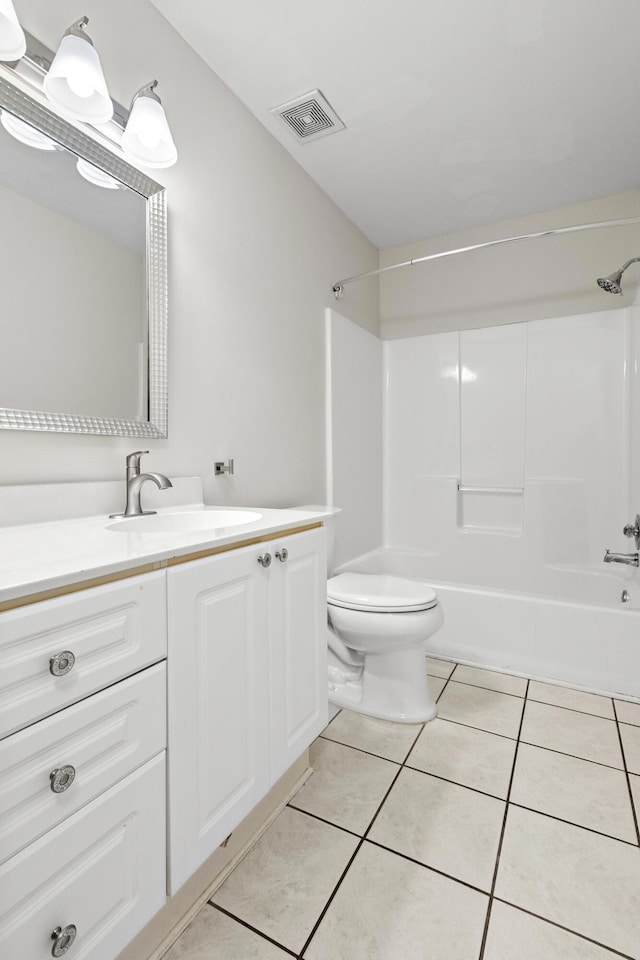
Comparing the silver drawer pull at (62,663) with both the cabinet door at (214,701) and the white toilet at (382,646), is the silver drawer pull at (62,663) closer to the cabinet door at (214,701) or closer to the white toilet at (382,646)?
the cabinet door at (214,701)

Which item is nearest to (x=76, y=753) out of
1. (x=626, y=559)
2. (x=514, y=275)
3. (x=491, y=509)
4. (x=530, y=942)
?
(x=530, y=942)

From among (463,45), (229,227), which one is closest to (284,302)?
(229,227)

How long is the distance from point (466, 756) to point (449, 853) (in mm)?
400

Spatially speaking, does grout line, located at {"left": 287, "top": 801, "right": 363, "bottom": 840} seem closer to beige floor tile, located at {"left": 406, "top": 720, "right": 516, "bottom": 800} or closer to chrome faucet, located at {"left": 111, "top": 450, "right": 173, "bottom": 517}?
beige floor tile, located at {"left": 406, "top": 720, "right": 516, "bottom": 800}

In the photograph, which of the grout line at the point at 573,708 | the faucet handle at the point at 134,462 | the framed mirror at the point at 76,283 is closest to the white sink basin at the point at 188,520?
the faucet handle at the point at 134,462

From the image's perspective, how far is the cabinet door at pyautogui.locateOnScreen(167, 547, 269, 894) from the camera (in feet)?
2.63

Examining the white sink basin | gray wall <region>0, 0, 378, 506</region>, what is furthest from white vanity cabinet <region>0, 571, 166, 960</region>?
gray wall <region>0, 0, 378, 506</region>

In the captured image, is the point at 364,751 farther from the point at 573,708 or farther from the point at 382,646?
the point at 573,708

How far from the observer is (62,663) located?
0.61 m

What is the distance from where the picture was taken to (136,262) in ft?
4.32

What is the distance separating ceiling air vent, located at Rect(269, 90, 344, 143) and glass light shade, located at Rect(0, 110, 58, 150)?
1013 millimetres

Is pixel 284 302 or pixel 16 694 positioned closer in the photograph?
pixel 16 694

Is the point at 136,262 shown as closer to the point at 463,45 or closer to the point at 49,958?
the point at 463,45

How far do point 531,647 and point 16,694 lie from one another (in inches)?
78.5
